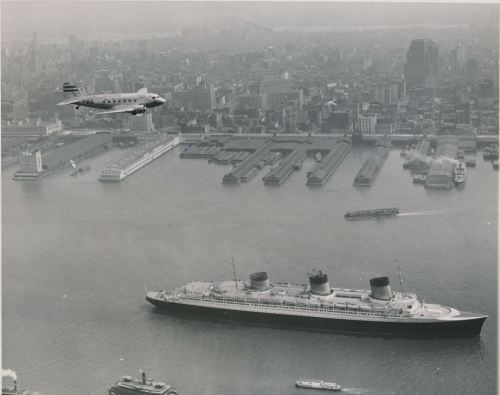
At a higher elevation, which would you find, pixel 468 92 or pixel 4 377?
Result: pixel 468 92

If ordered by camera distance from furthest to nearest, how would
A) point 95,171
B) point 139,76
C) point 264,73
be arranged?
point 264,73
point 95,171
point 139,76

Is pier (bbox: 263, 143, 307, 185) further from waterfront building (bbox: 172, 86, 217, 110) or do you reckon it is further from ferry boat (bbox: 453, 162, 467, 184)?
ferry boat (bbox: 453, 162, 467, 184)

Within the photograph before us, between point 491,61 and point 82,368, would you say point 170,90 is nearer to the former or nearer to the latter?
point 491,61

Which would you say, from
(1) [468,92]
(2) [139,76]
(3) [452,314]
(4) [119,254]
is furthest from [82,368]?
(1) [468,92]

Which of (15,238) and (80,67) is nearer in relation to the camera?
(15,238)

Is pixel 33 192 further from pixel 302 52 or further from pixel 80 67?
pixel 302 52

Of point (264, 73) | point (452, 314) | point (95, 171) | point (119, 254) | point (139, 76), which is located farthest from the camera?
point (264, 73)

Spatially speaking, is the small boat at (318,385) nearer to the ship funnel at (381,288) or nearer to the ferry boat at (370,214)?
the ship funnel at (381,288)
